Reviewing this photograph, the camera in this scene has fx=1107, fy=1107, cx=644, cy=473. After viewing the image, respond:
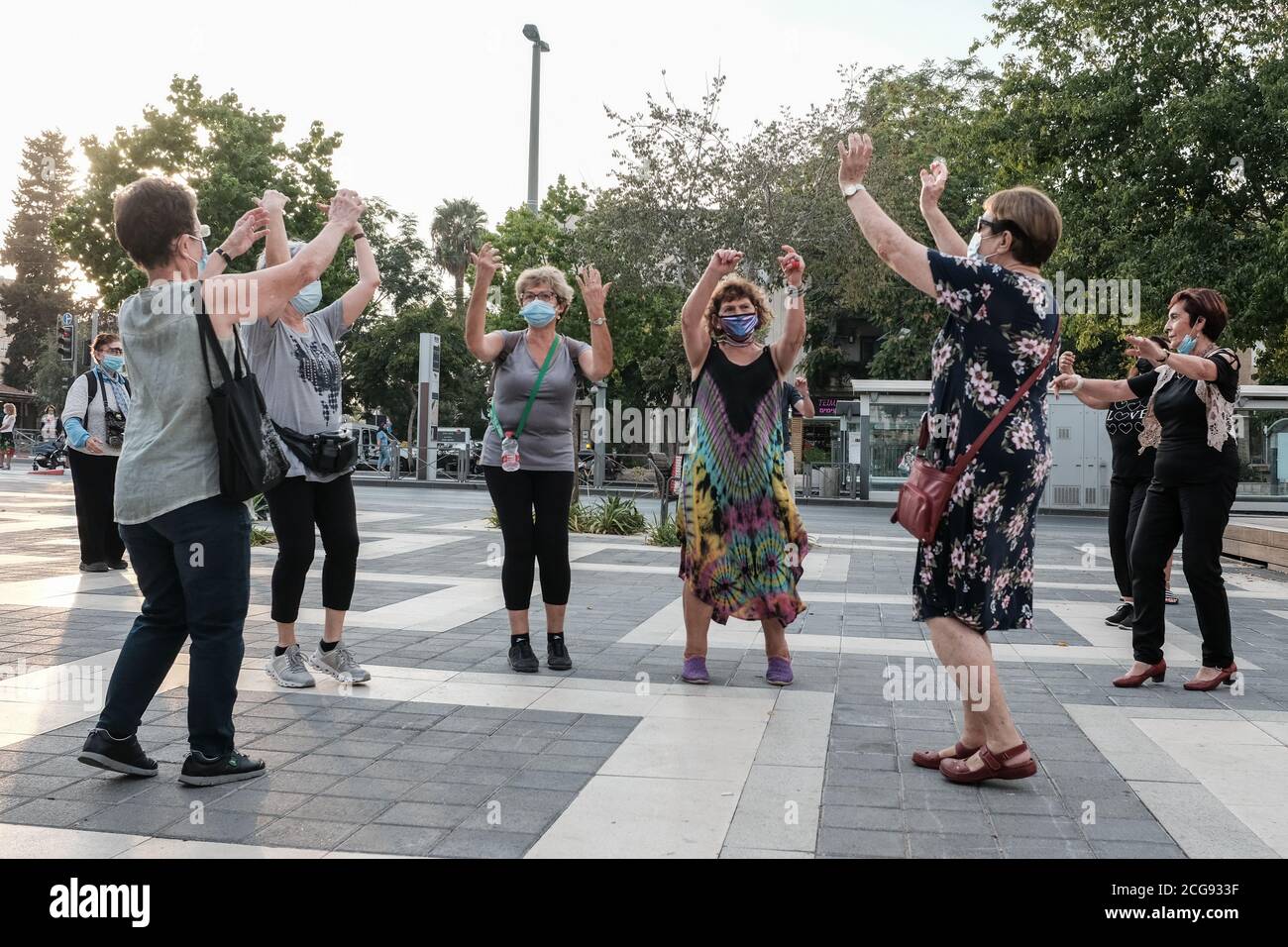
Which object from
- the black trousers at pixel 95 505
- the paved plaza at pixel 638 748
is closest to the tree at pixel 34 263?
the black trousers at pixel 95 505

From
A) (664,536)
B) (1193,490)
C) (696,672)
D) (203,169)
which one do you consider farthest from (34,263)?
(1193,490)

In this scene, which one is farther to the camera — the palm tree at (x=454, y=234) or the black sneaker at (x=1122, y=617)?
the palm tree at (x=454, y=234)

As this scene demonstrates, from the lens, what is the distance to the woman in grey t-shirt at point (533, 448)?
5.14m

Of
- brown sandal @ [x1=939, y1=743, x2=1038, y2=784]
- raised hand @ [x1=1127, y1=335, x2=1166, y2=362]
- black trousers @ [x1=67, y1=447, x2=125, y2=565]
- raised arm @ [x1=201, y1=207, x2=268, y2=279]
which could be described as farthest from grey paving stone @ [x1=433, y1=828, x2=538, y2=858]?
black trousers @ [x1=67, y1=447, x2=125, y2=565]

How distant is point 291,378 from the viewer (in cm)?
454

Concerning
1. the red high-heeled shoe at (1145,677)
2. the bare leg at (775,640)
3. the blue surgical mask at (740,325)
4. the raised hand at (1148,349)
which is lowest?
the red high-heeled shoe at (1145,677)

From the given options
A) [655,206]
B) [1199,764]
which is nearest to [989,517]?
[1199,764]

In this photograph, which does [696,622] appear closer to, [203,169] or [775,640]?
[775,640]

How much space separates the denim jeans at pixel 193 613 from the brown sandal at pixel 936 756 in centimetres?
221

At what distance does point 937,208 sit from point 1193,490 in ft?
6.74

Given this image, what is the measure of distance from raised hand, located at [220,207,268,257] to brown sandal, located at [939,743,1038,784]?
9.38 feet

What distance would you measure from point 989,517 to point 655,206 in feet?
40.9

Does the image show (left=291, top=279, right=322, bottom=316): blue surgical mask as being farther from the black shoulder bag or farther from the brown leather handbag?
the brown leather handbag

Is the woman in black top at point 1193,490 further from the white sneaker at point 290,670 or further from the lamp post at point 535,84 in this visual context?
the lamp post at point 535,84
